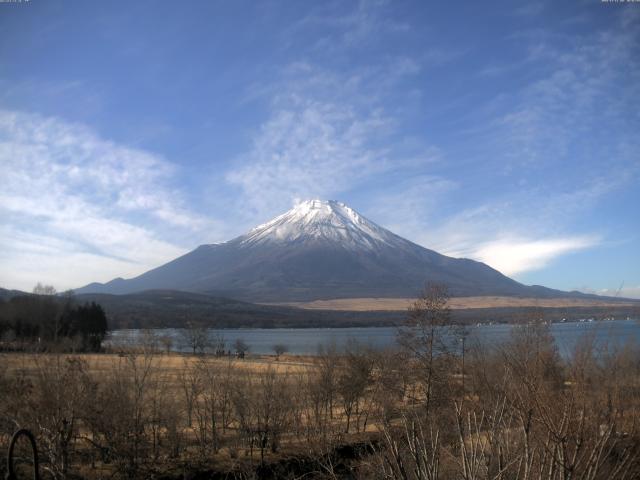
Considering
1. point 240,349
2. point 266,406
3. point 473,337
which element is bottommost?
point 240,349

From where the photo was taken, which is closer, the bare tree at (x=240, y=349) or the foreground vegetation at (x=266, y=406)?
the foreground vegetation at (x=266, y=406)

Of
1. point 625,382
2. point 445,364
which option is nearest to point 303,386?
point 445,364

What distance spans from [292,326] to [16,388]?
150848mm

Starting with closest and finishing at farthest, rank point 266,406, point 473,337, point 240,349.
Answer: point 266,406, point 473,337, point 240,349

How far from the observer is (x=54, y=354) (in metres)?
17.1

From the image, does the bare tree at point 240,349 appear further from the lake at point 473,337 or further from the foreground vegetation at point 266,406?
the foreground vegetation at point 266,406

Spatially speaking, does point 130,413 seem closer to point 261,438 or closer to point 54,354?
point 54,354

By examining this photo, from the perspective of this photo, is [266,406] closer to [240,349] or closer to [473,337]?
[473,337]

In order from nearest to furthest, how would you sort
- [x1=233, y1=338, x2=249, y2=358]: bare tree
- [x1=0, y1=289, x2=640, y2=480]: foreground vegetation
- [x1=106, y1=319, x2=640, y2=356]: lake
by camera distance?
[x1=106, y1=319, x2=640, y2=356]: lake, [x1=0, y1=289, x2=640, y2=480]: foreground vegetation, [x1=233, y1=338, x2=249, y2=358]: bare tree

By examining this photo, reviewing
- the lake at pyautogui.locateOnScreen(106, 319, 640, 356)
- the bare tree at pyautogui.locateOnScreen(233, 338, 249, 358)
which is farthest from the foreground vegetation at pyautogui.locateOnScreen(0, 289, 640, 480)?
the bare tree at pyautogui.locateOnScreen(233, 338, 249, 358)

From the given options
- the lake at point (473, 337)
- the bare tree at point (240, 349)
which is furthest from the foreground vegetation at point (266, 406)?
the bare tree at point (240, 349)

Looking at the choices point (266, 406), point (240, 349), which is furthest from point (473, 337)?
point (240, 349)

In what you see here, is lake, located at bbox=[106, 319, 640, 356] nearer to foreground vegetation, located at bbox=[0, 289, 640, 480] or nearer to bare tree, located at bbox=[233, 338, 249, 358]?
foreground vegetation, located at bbox=[0, 289, 640, 480]

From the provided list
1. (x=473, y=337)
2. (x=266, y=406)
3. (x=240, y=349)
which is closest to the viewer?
(x=266, y=406)
